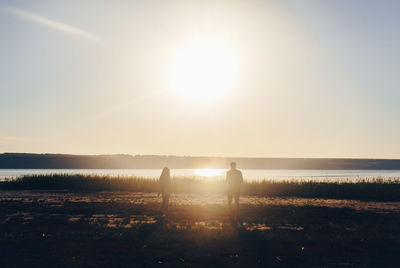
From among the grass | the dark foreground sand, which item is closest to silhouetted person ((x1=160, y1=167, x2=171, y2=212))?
the dark foreground sand

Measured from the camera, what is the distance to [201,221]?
16953mm

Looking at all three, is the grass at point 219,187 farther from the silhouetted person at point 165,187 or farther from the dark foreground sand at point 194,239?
the silhouetted person at point 165,187

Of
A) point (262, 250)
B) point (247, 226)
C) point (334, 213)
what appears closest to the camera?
point (262, 250)

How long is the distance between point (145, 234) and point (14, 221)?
656 cm

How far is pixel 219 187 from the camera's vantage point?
1623 inches

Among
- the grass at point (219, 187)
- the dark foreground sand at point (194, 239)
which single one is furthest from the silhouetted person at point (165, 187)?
the grass at point (219, 187)

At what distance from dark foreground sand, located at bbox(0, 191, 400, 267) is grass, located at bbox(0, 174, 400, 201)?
16178mm

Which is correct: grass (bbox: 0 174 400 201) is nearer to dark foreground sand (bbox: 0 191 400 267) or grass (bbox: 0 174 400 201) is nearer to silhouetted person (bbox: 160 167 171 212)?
dark foreground sand (bbox: 0 191 400 267)

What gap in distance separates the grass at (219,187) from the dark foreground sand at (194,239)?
1618 centimetres

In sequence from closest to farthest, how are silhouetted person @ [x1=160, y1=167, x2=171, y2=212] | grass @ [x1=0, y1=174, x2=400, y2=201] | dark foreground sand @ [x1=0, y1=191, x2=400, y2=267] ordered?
dark foreground sand @ [x1=0, y1=191, x2=400, y2=267] → silhouetted person @ [x1=160, y1=167, x2=171, y2=212] → grass @ [x1=0, y1=174, x2=400, y2=201]

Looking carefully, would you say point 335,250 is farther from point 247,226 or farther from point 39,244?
point 39,244

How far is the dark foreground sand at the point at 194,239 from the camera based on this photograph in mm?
9703

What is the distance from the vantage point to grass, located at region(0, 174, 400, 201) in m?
35.9

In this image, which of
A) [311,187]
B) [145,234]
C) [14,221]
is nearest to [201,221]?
[145,234]
